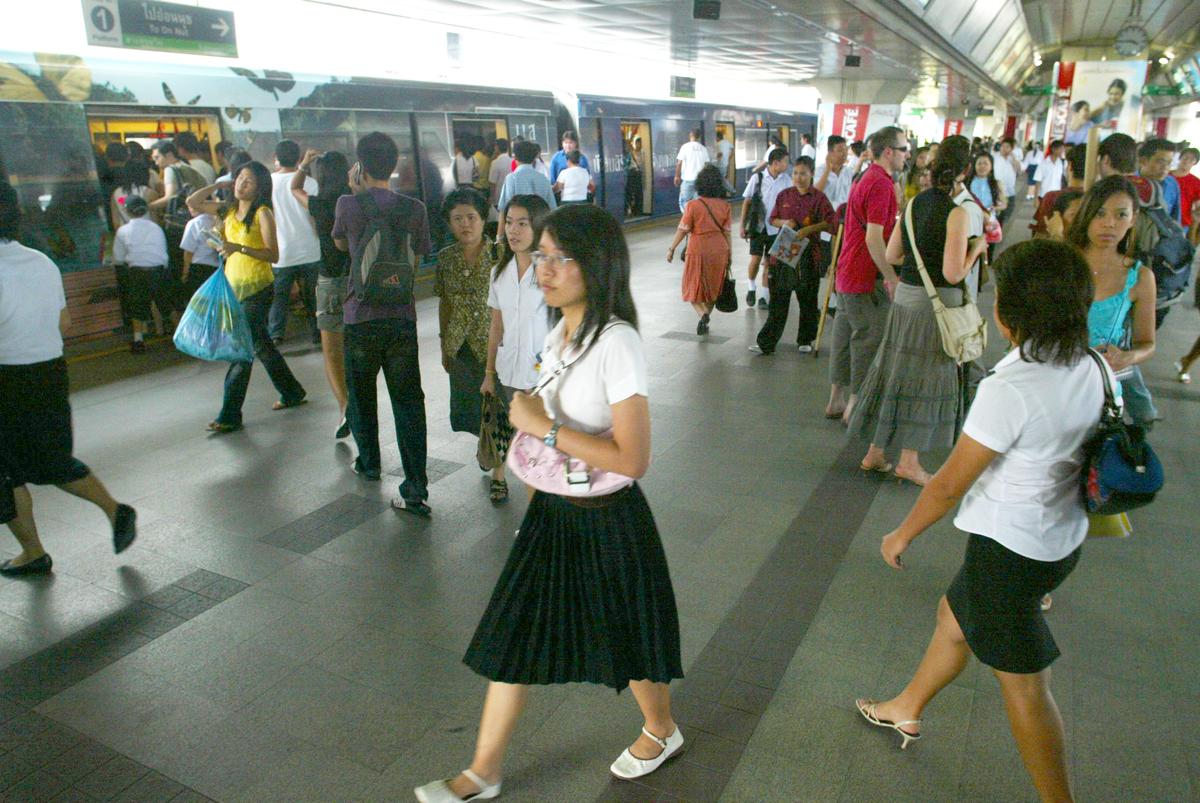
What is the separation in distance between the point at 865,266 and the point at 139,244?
6.44m

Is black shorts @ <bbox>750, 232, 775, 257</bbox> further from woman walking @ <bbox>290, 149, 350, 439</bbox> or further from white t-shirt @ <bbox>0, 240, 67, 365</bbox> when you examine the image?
white t-shirt @ <bbox>0, 240, 67, 365</bbox>

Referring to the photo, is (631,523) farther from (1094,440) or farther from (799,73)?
(799,73)

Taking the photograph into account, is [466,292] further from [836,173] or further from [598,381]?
[836,173]

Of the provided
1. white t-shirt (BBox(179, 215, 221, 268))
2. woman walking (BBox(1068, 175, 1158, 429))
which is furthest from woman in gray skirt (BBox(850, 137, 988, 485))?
white t-shirt (BBox(179, 215, 221, 268))

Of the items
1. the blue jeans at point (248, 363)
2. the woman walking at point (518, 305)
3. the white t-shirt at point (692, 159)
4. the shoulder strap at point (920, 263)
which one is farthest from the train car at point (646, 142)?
the woman walking at point (518, 305)

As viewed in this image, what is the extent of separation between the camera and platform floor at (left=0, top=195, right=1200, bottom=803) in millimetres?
2391

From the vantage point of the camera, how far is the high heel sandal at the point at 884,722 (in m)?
2.46

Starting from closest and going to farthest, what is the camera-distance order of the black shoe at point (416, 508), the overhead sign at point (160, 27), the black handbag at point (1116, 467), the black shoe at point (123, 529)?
the black handbag at point (1116, 467), the black shoe at point (123, 529), the black shoe at point (416, 508), the overhead sign at point (160, 27)

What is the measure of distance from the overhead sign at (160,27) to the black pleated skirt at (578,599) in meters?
8.18

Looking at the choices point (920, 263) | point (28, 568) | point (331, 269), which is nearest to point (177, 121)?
point (331, 269)

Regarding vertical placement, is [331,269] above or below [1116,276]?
below

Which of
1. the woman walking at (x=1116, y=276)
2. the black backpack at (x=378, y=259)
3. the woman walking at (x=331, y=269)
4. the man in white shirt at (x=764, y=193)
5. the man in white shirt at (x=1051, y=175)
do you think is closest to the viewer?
the woman walking at (x=1116, y=276)

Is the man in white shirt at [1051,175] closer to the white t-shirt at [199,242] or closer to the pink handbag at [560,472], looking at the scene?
the white t-shirt at [199,242]

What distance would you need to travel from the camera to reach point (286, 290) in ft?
21.5
